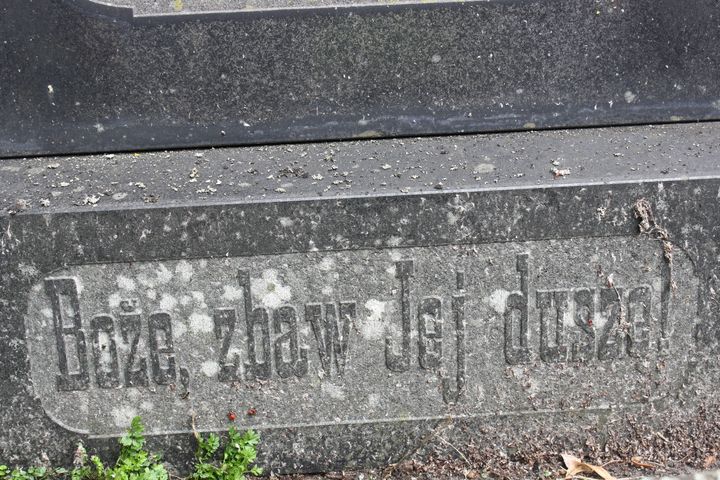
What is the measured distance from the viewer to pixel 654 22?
6.36 feet

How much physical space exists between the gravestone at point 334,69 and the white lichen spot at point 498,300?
42cm

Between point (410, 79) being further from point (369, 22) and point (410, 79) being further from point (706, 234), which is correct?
point (706, 234)

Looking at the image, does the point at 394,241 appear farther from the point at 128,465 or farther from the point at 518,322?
the point at 128,465

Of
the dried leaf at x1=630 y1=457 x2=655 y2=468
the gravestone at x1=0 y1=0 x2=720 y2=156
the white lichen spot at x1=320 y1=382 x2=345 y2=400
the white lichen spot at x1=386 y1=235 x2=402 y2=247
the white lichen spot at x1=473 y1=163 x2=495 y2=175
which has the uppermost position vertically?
the gravestone at x1=0 y1=0 x2=720 y2=156

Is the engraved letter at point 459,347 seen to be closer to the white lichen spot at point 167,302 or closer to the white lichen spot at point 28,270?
the white lichen spot at point 167,302

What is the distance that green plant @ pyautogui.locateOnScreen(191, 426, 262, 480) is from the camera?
1.94m

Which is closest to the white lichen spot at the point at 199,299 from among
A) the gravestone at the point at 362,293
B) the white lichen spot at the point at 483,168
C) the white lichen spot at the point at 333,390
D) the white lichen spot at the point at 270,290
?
the gravestone at the point at 362,293

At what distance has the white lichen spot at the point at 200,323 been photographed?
189 centimetres

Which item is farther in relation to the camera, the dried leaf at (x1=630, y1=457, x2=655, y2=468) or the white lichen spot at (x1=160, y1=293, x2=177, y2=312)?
the dried leaf at (x1=630, y1=457, x2=655, y2=468)

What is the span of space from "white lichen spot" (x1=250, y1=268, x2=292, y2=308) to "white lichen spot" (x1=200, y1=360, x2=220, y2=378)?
187 mm

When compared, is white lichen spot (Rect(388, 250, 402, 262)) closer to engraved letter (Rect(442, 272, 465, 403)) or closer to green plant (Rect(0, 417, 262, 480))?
engraved letter (Rect(442, 272, 465, 403))

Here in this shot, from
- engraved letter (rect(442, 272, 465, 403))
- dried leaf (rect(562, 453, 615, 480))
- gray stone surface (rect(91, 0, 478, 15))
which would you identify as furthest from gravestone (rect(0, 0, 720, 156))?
dried leaf (rect(562, 453, 615, 480))

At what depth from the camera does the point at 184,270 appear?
186 cm

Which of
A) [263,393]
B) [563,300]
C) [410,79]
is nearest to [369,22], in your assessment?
[410,79]
